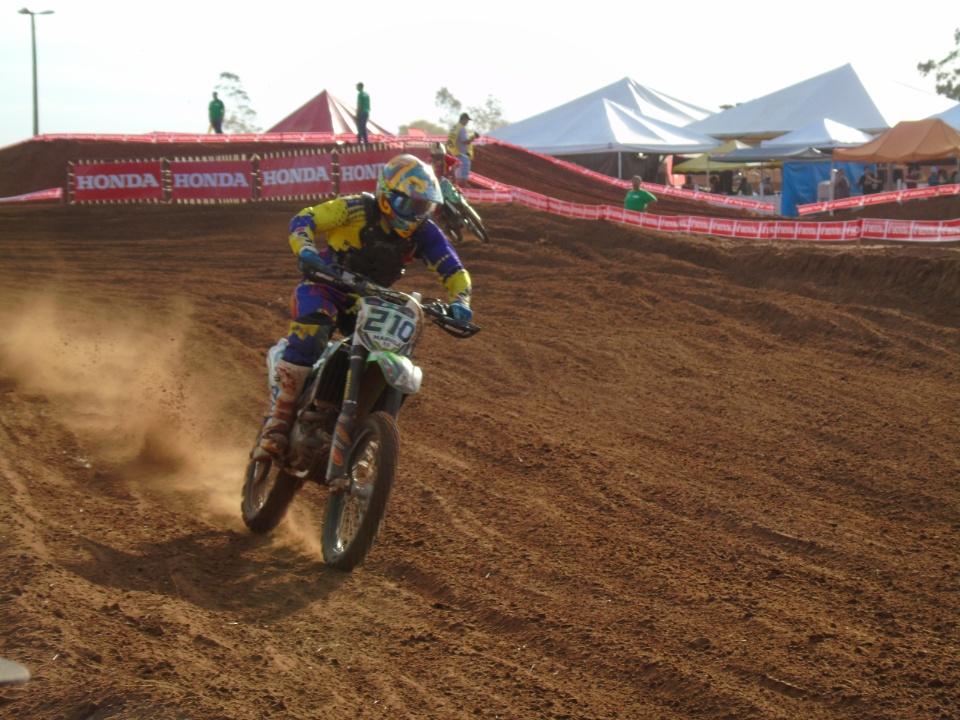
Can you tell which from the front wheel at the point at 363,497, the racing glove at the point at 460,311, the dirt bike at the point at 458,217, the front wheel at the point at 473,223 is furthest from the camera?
the front wheel at the point at 473,223

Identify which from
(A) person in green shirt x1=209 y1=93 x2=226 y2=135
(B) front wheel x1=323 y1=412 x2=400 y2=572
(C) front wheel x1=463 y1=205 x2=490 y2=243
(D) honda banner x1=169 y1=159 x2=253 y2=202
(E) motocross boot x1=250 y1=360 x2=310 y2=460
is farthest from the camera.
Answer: (A) person in green shirt x1=209 y1=93 x2=226 y2=135

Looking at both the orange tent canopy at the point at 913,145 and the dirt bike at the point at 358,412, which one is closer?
the dirt bike at the point at 358,412

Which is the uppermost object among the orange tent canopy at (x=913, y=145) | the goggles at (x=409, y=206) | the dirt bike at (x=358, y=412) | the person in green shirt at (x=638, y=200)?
the orange tent canopy at (x=913, y=145)

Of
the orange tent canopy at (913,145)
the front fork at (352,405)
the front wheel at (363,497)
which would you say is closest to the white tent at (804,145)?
the orange tent canopy at (913,145)

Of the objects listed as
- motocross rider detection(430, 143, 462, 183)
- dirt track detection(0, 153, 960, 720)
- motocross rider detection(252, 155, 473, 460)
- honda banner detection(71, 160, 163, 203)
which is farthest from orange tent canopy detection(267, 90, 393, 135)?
motocross rider detection(252, 155, 473, 460)

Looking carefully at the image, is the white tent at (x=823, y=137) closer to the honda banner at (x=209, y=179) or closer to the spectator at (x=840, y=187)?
the spectator at (x=840, y=187)

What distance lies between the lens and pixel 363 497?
480cm

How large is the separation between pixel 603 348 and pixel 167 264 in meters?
8.50

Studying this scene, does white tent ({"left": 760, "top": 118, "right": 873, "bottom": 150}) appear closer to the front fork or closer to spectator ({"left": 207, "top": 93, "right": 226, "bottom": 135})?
spectator ({"left": 207, "top": 93, "right": 226, "bottom": 135})

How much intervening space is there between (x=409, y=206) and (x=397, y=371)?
1040 mm

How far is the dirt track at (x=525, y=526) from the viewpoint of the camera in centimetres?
373

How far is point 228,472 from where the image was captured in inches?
269

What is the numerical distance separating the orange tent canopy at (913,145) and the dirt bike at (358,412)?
82.2 feet

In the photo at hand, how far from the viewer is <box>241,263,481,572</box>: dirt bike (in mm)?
4754
